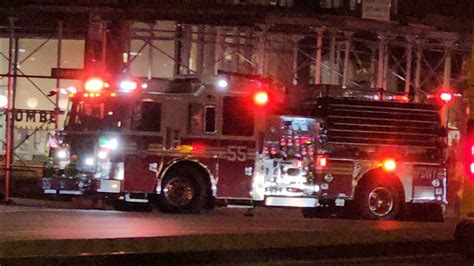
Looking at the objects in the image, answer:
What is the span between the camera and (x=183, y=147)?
17.7 m

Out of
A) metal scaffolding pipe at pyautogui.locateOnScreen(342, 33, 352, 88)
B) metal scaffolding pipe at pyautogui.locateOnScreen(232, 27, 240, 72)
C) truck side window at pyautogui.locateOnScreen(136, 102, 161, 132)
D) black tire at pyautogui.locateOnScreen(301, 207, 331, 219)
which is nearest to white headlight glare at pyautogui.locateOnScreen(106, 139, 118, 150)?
truck side window at pyautogui.locateOnScreen(136, 102, 161, 132)

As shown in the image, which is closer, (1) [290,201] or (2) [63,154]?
(2) [63,154]

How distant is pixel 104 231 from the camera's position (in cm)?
1410

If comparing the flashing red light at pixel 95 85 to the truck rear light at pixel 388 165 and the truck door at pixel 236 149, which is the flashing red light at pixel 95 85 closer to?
the truck door at pixel 236 149

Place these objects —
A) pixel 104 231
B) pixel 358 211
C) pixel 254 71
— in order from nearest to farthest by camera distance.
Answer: pixel 104 231
pixel 358 211
pixel 254 71

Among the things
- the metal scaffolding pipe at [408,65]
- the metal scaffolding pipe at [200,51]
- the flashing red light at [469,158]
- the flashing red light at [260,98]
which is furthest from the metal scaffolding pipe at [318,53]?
the flashing red light at [469,158]

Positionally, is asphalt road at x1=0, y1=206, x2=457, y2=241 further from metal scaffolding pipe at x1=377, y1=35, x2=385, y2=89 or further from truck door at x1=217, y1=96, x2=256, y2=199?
metal scaffolding pipe at x1=377, y1=35, x2=385, y2=89

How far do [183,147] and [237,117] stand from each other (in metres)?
1.16

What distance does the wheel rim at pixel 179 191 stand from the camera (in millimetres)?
17828

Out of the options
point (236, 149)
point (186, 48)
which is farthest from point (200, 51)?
point (236, 149)

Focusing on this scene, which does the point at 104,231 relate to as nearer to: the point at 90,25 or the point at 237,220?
the point at 237,220

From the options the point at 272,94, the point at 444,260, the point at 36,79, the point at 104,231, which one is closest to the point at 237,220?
the point at 272,94

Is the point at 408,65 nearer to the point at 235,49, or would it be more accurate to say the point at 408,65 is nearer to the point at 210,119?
the point at 235,49

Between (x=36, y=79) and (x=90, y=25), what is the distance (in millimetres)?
2901
